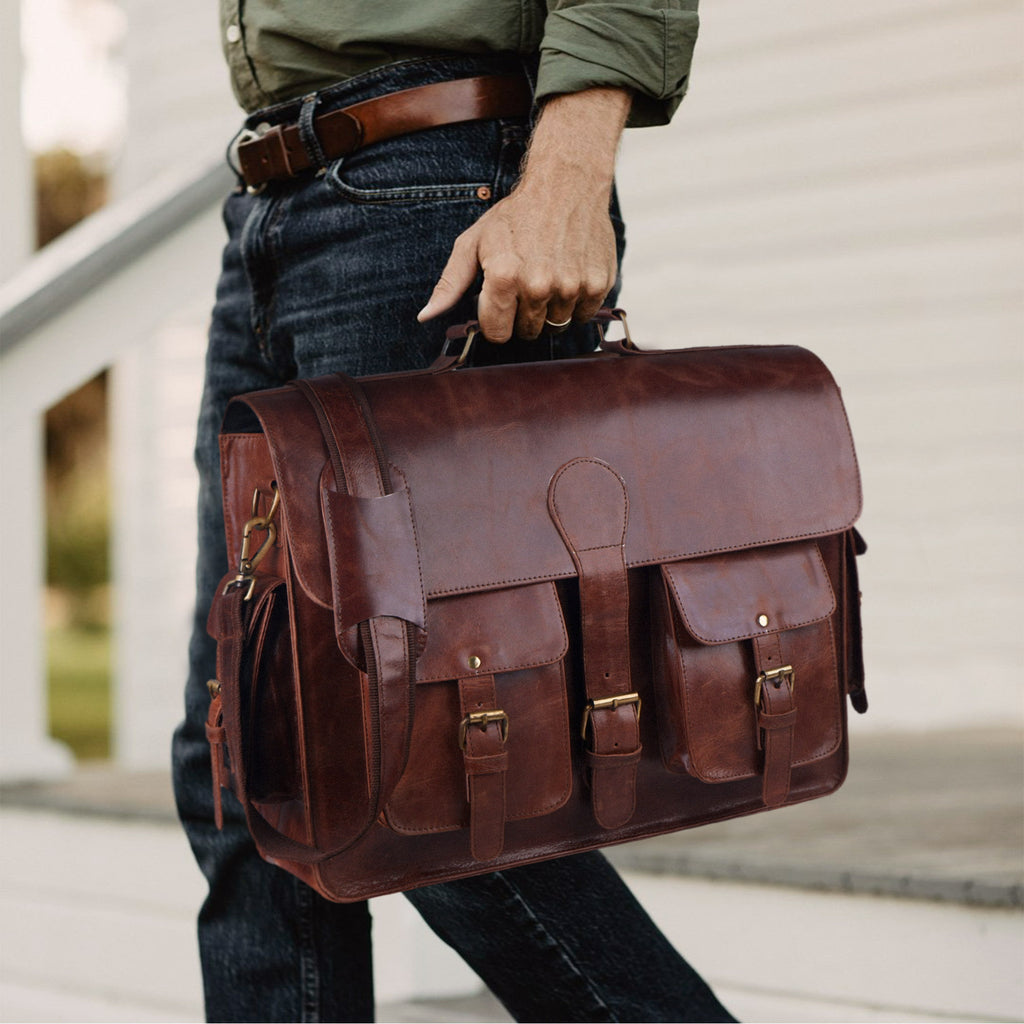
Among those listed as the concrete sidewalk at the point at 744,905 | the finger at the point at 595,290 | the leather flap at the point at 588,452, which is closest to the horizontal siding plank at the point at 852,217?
the concrete sidewalk at the point at 744,905

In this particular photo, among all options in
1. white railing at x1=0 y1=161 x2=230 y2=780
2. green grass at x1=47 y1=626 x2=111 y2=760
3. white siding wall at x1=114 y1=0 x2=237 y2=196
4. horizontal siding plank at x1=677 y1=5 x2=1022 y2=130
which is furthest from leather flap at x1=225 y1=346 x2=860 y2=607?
green grass at x1=47 y1=626 x2=111 y2=760

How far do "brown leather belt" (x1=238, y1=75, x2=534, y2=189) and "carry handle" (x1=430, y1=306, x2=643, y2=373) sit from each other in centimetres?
19

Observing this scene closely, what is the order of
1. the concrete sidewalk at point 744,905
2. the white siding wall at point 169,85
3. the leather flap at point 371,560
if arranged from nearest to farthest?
1. the leather flap at point 371,560
2. the concrete sidewalk at point 744,905
3. the white siding wall at point 169,85

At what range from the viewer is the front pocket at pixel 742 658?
1197 mm

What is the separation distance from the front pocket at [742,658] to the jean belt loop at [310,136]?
1.54 feet

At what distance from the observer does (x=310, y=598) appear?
1079 millimetres

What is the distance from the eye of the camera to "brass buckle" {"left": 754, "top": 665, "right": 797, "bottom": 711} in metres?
1.22

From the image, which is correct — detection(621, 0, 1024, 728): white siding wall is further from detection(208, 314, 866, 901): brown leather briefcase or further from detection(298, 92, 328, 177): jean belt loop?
detection(298, 92, 328, 177): jean belt loop

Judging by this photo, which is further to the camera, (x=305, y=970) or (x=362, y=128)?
(x=305, y=970)

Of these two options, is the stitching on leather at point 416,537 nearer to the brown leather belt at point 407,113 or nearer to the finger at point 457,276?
the finger at point 457,276

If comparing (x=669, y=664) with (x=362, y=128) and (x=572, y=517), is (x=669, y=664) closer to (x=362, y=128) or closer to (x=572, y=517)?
(x=572, y=517)

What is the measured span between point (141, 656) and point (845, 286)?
272cm

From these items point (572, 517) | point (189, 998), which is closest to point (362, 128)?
point (572, 517)

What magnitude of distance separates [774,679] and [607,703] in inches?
6.4
